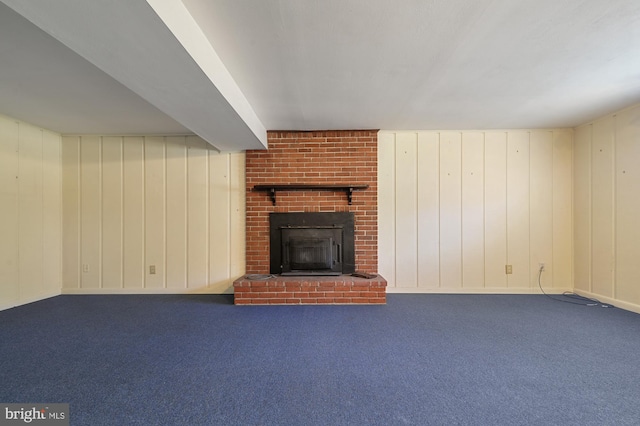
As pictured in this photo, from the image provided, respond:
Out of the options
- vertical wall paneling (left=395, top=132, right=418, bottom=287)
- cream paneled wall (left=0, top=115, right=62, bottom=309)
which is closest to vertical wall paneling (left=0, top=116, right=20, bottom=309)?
cream paneled wall (left=0, top=115, right=62, bottom=309)

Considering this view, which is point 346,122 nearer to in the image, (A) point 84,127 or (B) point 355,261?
(B) point 355,261

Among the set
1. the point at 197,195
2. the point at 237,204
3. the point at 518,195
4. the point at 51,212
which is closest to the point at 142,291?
the point at 197,195

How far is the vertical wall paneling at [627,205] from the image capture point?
260 centimetres

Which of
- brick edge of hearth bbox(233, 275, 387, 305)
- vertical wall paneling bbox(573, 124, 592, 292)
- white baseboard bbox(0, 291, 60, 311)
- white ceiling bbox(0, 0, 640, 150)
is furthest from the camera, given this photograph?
vertical wall paneling bbox(573, 124, 592, 292)

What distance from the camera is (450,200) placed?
3.34 m

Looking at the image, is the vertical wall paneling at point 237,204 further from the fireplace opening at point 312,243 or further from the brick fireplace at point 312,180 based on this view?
the fireplace opening at point 312,243

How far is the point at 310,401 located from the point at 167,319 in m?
1.88

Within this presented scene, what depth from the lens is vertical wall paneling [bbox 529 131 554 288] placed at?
10.8ft

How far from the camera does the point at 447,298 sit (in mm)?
3092

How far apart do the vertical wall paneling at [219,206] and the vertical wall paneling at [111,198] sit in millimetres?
1287

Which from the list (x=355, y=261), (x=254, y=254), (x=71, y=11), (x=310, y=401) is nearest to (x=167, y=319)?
(x=254, y=254)

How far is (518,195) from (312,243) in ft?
9.57

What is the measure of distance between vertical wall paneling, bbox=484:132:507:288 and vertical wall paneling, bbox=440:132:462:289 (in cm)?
37

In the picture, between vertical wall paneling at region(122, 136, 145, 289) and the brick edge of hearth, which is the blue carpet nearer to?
the brick edge of hearth
